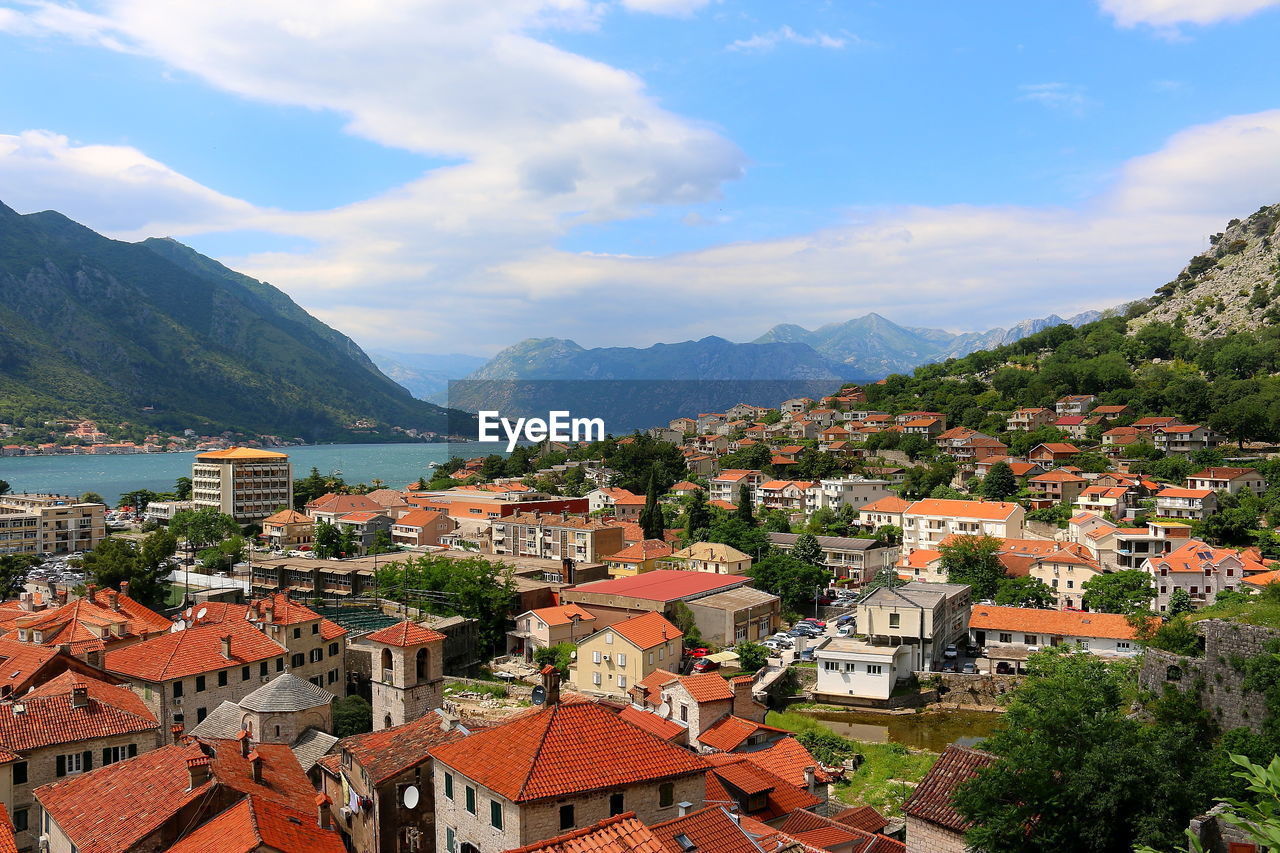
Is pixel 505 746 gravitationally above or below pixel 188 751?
above

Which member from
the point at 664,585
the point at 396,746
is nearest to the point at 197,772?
the point at 396,746

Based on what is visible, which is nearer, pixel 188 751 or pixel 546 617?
pixel 188 751

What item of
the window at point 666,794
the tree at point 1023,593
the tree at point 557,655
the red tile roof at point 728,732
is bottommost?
the tree at point 557,655

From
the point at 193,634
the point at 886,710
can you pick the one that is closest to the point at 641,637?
the point at 886,710

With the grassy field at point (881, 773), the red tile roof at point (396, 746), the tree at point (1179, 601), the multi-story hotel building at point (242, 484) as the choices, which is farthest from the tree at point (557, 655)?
the multi-story hotel building at point (242, 484)

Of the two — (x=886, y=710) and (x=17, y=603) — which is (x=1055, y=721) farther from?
(x=17, y=603)

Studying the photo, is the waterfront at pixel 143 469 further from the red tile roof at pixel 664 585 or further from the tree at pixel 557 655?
the tree at pixel 557 655

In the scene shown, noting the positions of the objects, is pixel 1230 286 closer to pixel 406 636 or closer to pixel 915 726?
pixel 915 726

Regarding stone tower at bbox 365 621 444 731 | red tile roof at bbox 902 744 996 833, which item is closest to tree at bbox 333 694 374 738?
stone tower at bbox 365 621 444 731
